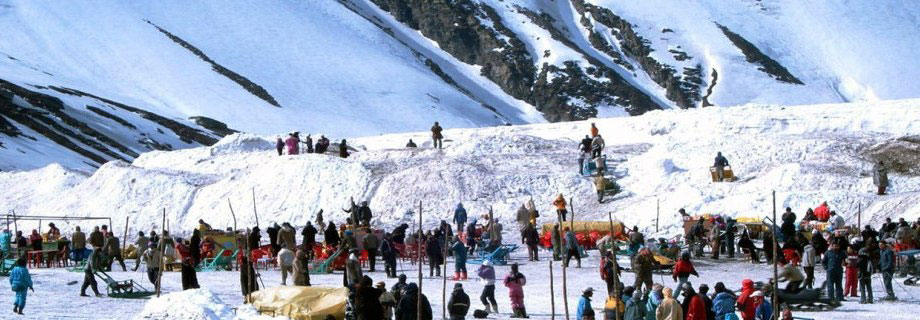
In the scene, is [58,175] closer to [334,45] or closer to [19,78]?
[19,78]

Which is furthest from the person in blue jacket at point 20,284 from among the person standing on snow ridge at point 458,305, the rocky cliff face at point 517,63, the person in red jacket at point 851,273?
the rocky cliff face at point 517,63

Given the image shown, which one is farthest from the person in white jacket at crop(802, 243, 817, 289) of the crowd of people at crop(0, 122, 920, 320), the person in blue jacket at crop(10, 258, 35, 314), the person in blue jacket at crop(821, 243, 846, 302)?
the person in blue jacket at crop(10, 258, 35, 314)

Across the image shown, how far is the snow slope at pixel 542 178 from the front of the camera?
38.5 metres

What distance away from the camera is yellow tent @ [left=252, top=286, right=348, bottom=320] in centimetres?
2000

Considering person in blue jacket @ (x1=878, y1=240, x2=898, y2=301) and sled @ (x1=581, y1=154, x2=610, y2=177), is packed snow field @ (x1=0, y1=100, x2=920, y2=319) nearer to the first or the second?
sled @ (x1=581, y1=154, x2=610, y2=177)

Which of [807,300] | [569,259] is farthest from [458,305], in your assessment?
[569,259]

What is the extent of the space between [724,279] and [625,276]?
6.61ft

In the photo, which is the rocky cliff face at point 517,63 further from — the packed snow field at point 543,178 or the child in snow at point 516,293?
the child in snow at point 516,293

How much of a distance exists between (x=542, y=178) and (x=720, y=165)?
5540mm

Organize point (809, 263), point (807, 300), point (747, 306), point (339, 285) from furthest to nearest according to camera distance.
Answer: point (339, 285), point (809, 263), point (807, 300), point (747, 306)

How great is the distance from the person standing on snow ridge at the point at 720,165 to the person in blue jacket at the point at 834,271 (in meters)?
17.0

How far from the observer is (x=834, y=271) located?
22766 mm

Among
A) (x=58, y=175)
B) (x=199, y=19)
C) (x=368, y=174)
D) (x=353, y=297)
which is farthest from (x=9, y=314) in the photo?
(x=199, y=19)

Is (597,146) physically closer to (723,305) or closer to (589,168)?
(589,168)
